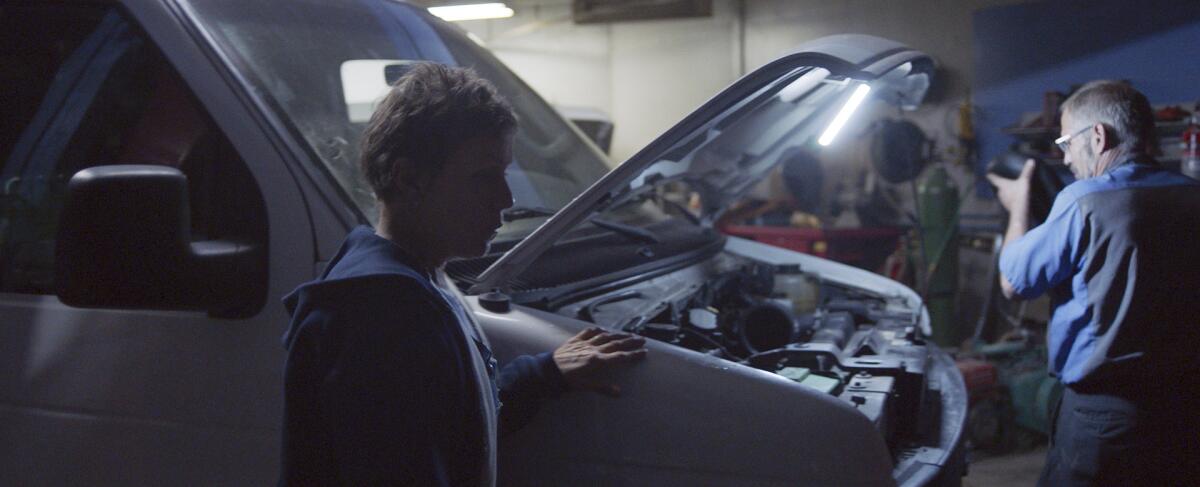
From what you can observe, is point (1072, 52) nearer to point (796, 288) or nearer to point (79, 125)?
point (796, 288)

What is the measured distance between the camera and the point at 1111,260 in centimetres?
247

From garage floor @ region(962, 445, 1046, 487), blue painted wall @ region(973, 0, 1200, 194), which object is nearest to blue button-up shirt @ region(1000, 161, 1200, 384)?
garage floor @ region(962, 445, 1046, 487)

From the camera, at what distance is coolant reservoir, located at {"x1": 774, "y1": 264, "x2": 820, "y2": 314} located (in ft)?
10.4

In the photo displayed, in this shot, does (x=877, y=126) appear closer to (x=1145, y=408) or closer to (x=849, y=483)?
(x=1145, y=408)

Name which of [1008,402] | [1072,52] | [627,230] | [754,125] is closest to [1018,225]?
[754,125]

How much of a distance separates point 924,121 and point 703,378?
8035 mm

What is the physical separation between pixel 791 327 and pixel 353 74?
136 centimetres

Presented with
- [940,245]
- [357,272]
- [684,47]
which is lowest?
[940,245]

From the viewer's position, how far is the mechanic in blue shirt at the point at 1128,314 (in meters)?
2.45

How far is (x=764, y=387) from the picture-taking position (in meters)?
1.67

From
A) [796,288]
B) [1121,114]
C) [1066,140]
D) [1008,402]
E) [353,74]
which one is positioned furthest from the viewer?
[1008,402]

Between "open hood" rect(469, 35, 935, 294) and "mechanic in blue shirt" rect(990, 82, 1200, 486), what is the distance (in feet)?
1.96

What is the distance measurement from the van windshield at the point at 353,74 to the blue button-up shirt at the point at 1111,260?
53.4 inches

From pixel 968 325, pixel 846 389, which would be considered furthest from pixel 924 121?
pixel 846 389
